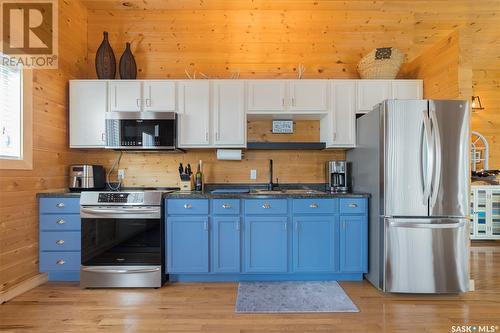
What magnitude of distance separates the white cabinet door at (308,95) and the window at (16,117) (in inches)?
109

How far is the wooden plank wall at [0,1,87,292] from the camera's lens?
2488 mm

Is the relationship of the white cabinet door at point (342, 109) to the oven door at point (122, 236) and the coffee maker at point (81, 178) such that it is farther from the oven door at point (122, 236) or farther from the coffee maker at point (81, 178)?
the coffee maker at point (81, 178)

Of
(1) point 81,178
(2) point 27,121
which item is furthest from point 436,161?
(2) point 27,121

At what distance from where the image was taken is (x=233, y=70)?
356 cm

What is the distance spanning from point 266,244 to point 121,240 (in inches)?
58.9

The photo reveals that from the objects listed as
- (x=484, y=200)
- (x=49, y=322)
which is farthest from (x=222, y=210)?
(x=484, y=200)

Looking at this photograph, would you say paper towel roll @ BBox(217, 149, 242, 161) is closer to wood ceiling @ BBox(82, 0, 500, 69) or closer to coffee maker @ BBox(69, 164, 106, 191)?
coffee maker @ BBox(69, 164, 106, 191)

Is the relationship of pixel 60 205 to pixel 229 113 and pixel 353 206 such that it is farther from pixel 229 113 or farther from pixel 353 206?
pixel 353 206

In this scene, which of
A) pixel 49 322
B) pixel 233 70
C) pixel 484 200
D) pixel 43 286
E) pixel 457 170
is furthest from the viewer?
pixel 484 200

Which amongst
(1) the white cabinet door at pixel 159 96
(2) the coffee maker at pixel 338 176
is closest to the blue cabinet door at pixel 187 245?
(1) the white cabinet door at pixel 159 96

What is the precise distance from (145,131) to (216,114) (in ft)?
2.72

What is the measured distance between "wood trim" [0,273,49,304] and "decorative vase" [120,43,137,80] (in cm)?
242

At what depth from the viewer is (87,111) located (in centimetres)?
316

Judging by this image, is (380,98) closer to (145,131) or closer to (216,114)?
(216,114)
